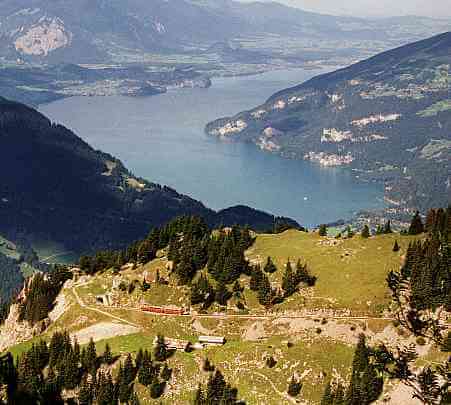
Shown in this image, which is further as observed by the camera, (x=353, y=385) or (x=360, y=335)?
(x=360, y=335)

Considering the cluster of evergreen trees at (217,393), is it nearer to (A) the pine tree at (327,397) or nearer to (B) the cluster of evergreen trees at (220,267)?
(A) the pine tree at (327,397)

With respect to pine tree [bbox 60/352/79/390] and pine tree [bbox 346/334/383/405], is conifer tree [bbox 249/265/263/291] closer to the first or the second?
pine tree [bbox 346/334/383/405]

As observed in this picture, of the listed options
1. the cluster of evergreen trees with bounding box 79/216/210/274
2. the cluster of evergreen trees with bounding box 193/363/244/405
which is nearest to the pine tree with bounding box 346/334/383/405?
the cluster of evergreen trees with bounding box 193/363/244/405

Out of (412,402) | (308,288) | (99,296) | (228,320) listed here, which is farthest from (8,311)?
(412,402)

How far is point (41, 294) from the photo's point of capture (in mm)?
115500

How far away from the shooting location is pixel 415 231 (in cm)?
11044

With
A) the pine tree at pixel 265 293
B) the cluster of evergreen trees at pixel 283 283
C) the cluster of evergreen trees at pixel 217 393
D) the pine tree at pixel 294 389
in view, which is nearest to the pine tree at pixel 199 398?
the cluster of evergreen trees at pixel 217 393

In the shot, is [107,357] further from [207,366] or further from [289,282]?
[289,282]

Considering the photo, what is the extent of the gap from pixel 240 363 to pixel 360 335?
17.1 m

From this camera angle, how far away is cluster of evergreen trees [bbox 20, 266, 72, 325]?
113125 millimetres

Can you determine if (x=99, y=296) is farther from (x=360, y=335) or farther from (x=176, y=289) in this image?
(x=360, y=335)

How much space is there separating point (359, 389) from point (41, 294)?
64.6 meters

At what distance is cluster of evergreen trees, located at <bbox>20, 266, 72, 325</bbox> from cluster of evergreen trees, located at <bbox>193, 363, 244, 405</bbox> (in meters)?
42.6

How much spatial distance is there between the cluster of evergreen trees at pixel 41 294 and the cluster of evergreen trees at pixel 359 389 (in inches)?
2273
